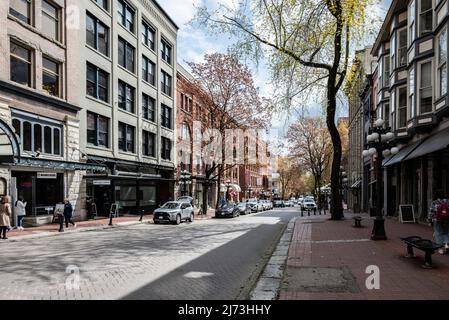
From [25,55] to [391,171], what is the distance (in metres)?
25.0

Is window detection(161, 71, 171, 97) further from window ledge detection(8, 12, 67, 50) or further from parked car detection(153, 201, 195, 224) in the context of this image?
parked car detection(153, 201, 195, 224)

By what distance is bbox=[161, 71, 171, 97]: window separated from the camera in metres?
42.0

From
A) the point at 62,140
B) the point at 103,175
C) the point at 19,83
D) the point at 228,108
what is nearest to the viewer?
the point at 19,83

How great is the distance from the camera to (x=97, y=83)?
29703 mm

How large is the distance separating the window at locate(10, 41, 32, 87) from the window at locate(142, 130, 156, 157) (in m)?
15.0

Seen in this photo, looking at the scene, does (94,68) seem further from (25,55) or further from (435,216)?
(435,216)

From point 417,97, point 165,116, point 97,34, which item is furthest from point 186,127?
point 417,97

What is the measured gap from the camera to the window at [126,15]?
33.7m

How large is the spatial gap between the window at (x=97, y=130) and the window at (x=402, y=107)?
2005 centimetres

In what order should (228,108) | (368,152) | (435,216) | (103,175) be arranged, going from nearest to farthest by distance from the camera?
(435,216) < (368,152) < (103,175) < (228,108)

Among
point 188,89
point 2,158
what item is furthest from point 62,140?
point 188,89

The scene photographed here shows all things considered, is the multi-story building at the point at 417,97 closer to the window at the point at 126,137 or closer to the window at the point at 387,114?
the window at the point at 387,114

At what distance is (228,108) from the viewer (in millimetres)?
39031

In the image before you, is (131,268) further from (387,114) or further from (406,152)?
(387,114)
